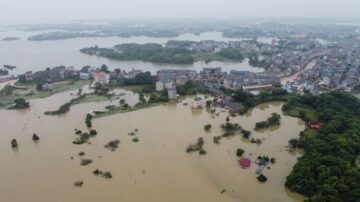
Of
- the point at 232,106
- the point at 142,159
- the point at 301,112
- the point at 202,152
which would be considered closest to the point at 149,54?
the point at 232,106

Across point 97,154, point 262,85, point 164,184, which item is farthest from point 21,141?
point 262,85

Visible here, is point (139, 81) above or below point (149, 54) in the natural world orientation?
below

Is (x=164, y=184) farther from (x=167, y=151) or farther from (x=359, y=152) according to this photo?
(x=359, y=152)

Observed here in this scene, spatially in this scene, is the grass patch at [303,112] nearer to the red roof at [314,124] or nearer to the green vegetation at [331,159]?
the green vegetation at [331,159]

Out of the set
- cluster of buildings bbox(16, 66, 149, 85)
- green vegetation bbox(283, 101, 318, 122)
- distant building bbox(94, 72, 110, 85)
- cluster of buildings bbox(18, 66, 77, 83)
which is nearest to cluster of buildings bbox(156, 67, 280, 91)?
cluster of buildings bbox(16, 66, 149, 85)

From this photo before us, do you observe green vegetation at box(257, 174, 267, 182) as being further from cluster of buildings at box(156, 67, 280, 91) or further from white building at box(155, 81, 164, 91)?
white building at box(155, 81, 164, 91)

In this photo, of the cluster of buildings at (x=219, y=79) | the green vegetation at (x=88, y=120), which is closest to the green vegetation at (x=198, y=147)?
the green vegetation at (x=88, y=120)

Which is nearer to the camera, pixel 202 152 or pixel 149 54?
pixel 202 152

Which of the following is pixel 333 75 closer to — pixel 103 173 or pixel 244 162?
pixel 244 162
